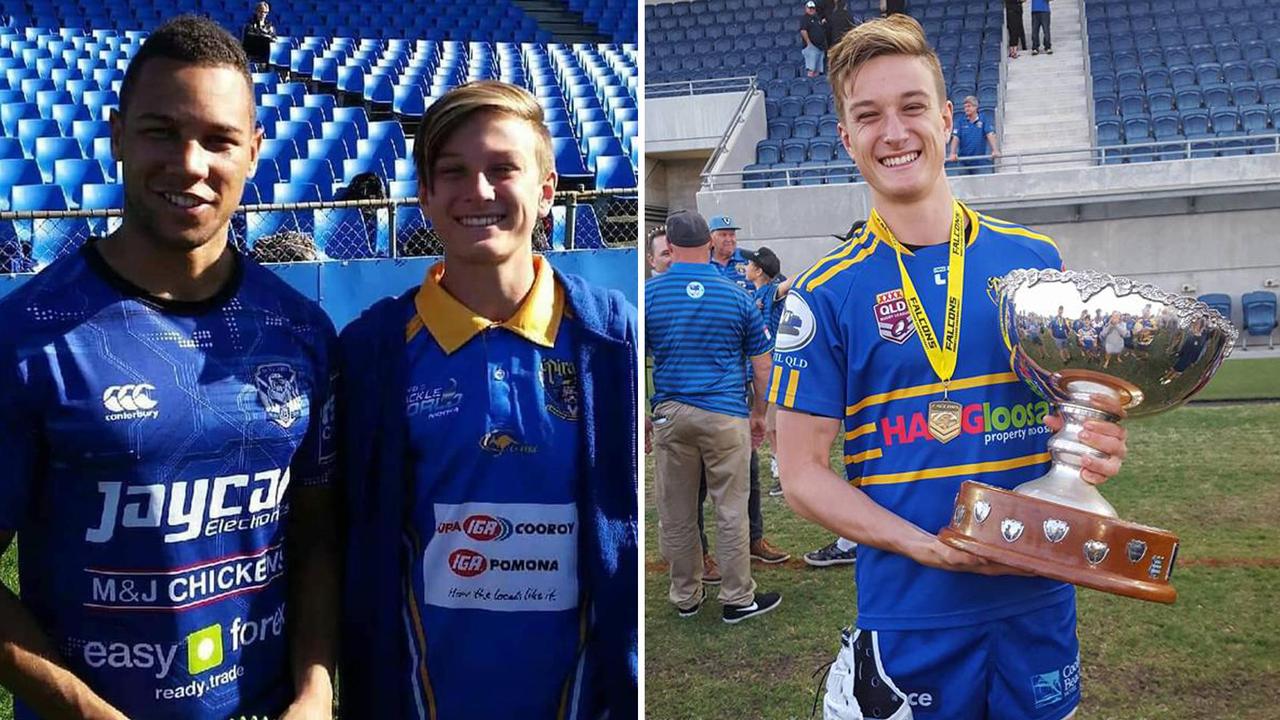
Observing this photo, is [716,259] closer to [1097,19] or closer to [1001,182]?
[1001,182]

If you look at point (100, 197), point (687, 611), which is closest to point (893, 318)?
point (687, 611)

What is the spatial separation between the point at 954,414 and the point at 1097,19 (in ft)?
37.2

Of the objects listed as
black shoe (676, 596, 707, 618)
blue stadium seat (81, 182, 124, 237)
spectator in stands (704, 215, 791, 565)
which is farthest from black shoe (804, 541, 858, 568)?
blue stadium seat (81, 182, 124, 237)

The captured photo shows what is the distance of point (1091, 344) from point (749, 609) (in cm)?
260

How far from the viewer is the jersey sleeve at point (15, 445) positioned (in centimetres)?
128

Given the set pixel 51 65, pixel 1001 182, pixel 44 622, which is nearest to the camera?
pixel 44 622

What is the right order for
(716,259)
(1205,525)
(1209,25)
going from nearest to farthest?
1. (1205,525)
2. (716,259)
3. (1209,25)

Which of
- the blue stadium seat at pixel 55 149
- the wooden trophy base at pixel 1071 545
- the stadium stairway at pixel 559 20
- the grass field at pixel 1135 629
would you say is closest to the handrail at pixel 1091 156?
the grass field at pixel 1135 629

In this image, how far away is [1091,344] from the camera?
1.29 metres

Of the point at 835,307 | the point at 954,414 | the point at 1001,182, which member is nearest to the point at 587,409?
the point at 835,307

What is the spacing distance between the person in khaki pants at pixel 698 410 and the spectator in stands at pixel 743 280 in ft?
0.47

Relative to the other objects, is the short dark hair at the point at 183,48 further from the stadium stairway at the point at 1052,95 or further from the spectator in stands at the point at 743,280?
the stadium stairway at the point at 1052,95

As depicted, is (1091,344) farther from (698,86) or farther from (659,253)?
(698,86)

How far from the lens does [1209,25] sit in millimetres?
11109
